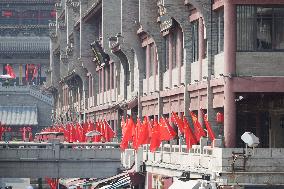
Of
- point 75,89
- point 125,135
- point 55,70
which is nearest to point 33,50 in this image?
point 55,70

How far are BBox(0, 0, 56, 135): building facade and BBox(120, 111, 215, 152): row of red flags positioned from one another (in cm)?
9417

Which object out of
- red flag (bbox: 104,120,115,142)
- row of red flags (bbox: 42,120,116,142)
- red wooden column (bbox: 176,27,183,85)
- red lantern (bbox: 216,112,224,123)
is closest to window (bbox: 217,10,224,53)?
red lantern (bbox: 216,112,224,123)

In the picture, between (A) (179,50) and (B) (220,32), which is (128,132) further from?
(B) (220,32)

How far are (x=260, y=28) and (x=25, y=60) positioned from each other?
132 m

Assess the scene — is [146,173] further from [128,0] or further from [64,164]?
[128,0]

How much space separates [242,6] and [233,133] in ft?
18.7

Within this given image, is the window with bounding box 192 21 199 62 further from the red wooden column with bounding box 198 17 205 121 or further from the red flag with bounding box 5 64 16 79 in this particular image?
the red flag with bounding box 5 64 16 79

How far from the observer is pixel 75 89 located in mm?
116688

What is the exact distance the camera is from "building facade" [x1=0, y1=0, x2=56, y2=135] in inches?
6102

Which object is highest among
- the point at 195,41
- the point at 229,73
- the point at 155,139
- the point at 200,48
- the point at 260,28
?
the point at 195,41

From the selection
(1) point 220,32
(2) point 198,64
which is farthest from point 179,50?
(1) point 220,32

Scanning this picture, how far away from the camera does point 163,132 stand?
169 feet

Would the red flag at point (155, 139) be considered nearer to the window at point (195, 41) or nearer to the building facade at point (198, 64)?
the building facade at point (198, 64)

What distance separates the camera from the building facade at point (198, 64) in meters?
45.4
